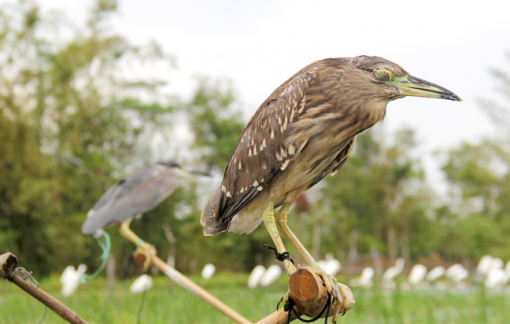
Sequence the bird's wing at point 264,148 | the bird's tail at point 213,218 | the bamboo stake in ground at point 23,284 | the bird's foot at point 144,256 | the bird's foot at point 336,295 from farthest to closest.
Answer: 1. the bird's foot at point 144,256
2. the bird's tail at point 213,218
3. the bird's wing at point 264,148
4. the bird's foot at point 336,295
5. the bamboo stake in ground at point 23,284

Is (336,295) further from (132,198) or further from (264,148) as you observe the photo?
(132,198)

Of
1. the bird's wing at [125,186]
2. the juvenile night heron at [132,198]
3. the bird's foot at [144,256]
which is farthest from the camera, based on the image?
the bird's wing at [125,186]

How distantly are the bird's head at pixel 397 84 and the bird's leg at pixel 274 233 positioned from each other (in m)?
0.56

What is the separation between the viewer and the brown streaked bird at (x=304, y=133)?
156cm

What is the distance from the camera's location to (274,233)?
1619 mm

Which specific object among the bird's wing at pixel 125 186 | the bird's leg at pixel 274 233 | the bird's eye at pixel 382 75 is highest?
the bird's eye at pixel 382 75

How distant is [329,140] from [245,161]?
382 millimetres

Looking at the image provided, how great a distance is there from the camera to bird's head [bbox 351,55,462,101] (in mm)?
1561

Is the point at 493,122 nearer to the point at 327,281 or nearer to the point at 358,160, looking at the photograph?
the point at 358,160

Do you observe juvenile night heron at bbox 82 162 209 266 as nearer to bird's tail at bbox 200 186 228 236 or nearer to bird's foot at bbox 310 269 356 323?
bird's tail at bbox 200 186 228 236

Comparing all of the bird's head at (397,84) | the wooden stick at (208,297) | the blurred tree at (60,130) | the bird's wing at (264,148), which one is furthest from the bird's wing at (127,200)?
the blurred tree at (60,130)

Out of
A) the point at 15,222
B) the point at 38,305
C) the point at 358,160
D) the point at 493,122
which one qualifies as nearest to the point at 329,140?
the point at 38,305

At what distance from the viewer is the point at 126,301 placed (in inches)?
247

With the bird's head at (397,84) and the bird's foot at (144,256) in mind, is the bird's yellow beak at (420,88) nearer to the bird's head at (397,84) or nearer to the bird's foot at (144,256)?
the bird's head at (397,84)
